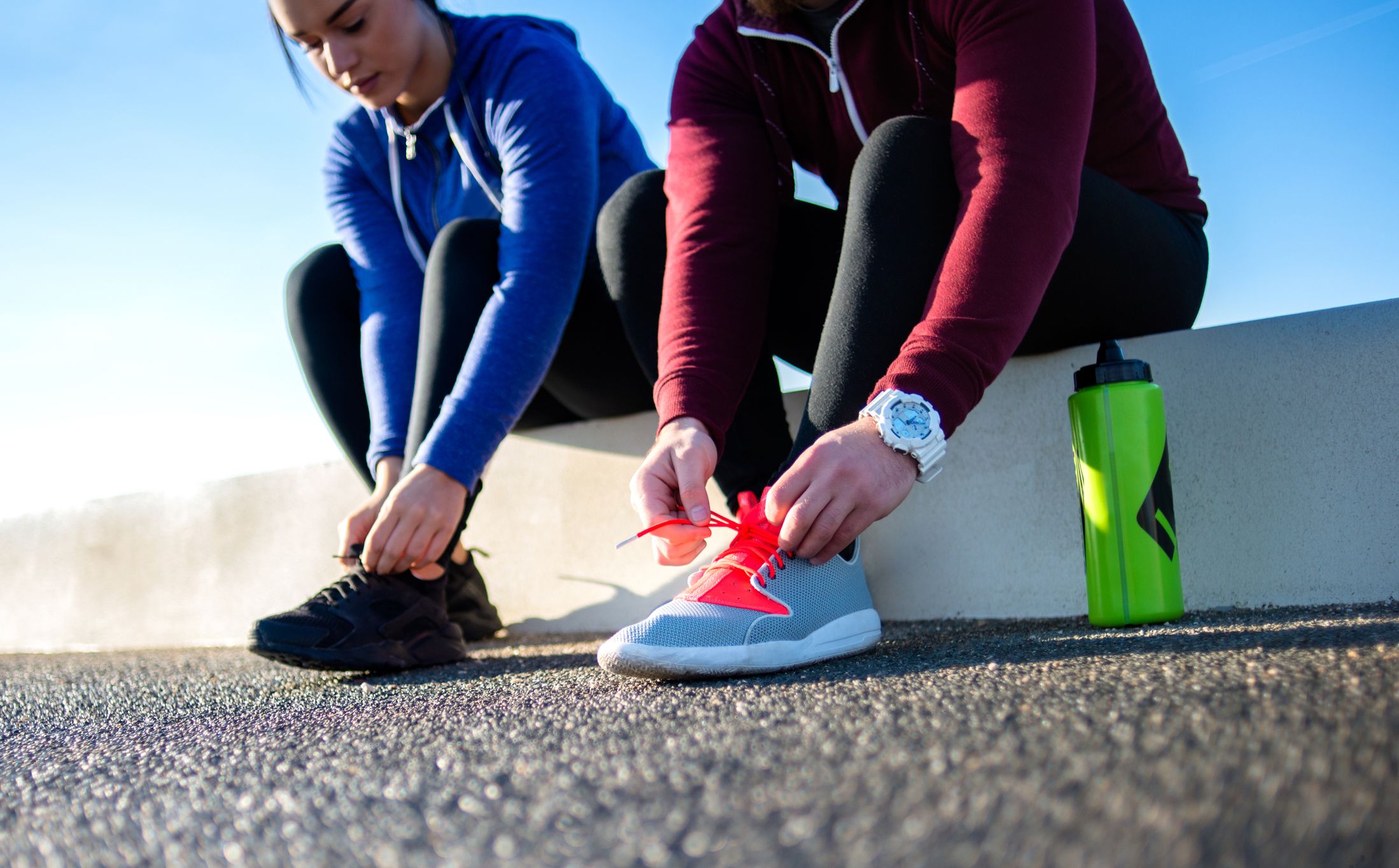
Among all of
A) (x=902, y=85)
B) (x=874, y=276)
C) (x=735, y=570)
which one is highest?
(x=902, y=85)

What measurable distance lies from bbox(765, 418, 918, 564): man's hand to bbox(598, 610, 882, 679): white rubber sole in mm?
93

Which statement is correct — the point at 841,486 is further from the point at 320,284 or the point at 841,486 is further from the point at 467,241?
the point at 320,284

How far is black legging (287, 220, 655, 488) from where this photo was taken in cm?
122

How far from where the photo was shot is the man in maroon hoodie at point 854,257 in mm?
732

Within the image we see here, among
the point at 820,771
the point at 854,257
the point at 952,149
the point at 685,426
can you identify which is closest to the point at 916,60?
the point at 952,149

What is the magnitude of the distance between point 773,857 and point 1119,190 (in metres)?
0.86

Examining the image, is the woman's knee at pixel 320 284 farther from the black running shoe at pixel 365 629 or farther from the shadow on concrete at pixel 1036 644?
the shadow on concrete at pixel 1036 644

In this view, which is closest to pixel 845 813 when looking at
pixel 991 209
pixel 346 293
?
pixel 991 209

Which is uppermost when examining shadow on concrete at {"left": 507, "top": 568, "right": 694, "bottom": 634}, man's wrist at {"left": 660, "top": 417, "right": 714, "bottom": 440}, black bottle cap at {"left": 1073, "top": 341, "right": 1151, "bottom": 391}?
black bottle cap at {"left": 1073, "top": 341, "right": 1151, "bottom": 391}

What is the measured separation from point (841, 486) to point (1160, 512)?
0.39m

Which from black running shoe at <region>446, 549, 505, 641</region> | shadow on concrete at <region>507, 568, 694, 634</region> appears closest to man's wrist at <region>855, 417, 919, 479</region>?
shadow on concrete at <region>507, 568, 694, 634</region>

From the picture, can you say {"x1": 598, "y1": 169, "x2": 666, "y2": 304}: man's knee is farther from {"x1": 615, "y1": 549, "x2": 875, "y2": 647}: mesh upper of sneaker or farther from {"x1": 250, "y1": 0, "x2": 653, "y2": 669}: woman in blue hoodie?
{"x1": 615, "y1": 549, "x2": 875, "y2": 647}: mesh upper of sneaker

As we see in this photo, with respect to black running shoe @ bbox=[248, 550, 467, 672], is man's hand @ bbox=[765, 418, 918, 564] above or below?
above

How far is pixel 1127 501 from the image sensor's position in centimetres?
90
